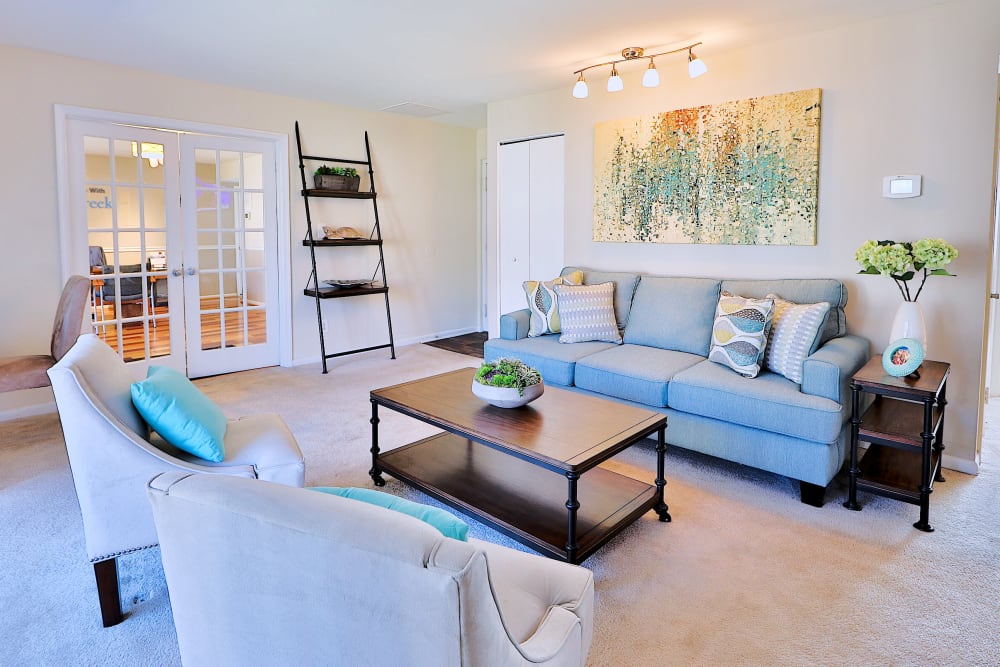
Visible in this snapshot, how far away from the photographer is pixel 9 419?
404 cm

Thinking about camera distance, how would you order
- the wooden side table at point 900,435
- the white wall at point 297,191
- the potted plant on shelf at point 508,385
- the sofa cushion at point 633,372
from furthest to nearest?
1. the white wall at point 297,191
2. the sofa cushion at point 633,372
3. the potted plant on shelf at point 508,385
4. the wooden side table at point 900,435

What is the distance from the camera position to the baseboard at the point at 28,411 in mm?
4041

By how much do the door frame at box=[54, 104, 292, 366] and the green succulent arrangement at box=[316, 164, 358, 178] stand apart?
29cm

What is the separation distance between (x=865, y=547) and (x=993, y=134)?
2165 millimetres

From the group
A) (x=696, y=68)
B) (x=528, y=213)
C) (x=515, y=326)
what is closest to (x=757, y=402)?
(x=515, y=326)

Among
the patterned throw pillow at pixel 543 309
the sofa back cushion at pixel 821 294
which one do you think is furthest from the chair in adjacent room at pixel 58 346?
the sofa back cushion at pixel 821 294

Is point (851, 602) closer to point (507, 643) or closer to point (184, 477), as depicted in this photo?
point (507, 643)

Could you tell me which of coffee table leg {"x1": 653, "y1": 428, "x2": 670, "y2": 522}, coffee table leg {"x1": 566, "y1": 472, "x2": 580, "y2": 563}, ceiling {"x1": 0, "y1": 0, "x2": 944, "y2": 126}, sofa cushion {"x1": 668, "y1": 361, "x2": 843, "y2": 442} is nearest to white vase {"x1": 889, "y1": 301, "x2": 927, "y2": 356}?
sofa cushion {"x1": 668, "y1": 361, "x2": 843, "y2": 442}

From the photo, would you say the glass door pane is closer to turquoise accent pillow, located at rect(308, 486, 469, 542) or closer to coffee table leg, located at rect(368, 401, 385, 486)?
coffee table leg, located at rect(368, 401, 385, 486)

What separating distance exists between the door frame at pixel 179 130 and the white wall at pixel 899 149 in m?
3.29

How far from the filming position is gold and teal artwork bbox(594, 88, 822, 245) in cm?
362

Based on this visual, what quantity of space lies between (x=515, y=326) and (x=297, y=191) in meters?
2.53

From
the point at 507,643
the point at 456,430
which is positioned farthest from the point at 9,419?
the point at 507,643

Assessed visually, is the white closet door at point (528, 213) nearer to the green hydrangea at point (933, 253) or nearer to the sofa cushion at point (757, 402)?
the sofa cushion at point (757, 402)
